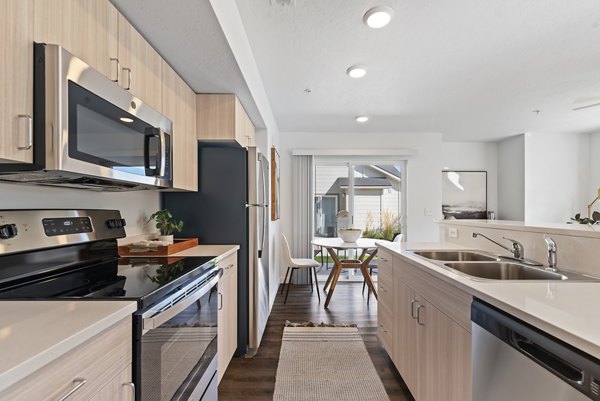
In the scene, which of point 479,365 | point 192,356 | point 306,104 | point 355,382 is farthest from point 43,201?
point 306,104

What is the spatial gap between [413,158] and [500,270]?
3595 mm

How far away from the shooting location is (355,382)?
2117 mm

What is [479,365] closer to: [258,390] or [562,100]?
[258,390]

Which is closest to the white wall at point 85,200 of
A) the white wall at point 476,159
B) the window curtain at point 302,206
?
the window curtain at point 302,206

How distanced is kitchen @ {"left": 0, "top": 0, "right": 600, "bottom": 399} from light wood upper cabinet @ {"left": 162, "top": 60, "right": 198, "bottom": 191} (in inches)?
0.6

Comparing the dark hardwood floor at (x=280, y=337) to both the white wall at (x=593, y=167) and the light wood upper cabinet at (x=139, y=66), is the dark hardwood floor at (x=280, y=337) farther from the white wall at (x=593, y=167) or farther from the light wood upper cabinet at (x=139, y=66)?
the white wall at (x=593, y=167)

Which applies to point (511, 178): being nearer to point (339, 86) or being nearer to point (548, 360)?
point (339, 86)

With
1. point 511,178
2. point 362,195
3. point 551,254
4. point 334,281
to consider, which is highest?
point 511,178

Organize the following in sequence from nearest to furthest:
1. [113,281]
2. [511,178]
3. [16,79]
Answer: [16,79] → [113,281] → [511,178]

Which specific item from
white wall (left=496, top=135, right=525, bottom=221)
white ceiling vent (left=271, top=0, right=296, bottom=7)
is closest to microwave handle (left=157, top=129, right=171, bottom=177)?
white ceiling vent (left=271, top=0, right=296, bottom=7)

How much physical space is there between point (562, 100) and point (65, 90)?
4754mm

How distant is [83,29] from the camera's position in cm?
118

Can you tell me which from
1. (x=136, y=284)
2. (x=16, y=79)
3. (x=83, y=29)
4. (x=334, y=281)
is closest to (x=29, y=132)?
(x=16, y=79)

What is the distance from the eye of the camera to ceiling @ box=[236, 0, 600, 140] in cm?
196
